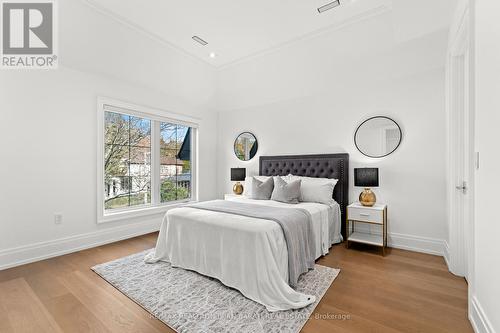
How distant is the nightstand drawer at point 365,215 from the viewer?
9.54 feet

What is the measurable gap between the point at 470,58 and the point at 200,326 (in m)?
2.78

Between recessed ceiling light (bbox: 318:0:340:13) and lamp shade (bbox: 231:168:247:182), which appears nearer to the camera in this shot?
recessed ceiling light (bbox: 318:0:340:13)

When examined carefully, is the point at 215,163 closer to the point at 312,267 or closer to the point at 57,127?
the point at 57,127

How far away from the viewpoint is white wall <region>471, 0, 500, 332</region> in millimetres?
1255

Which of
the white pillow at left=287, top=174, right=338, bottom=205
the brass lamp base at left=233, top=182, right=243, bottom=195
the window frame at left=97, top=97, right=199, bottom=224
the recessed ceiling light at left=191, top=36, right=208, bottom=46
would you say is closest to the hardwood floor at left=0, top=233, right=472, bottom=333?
the white pillow at left=287, top=174, right=338, bottom=205

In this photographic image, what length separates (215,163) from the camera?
5309mm

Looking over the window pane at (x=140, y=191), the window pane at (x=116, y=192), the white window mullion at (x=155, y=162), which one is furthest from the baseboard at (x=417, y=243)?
the window pane at (x=116, y=192)

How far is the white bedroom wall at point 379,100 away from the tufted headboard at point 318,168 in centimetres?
15

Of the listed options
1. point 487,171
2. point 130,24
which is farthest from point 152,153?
point 487,171

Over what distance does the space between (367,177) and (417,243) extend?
109 centimetres

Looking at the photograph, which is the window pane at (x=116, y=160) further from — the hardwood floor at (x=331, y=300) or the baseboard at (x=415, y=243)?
the baseboard at (x=415, y=243)

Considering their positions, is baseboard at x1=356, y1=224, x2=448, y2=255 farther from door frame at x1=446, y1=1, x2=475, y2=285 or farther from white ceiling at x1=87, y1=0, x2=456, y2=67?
white ceiling at x1=87, y1=0, x2=456, y2=67

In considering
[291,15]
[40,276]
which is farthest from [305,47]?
[40,276]

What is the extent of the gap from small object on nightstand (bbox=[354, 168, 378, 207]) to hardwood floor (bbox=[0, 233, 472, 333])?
754 millimetres
